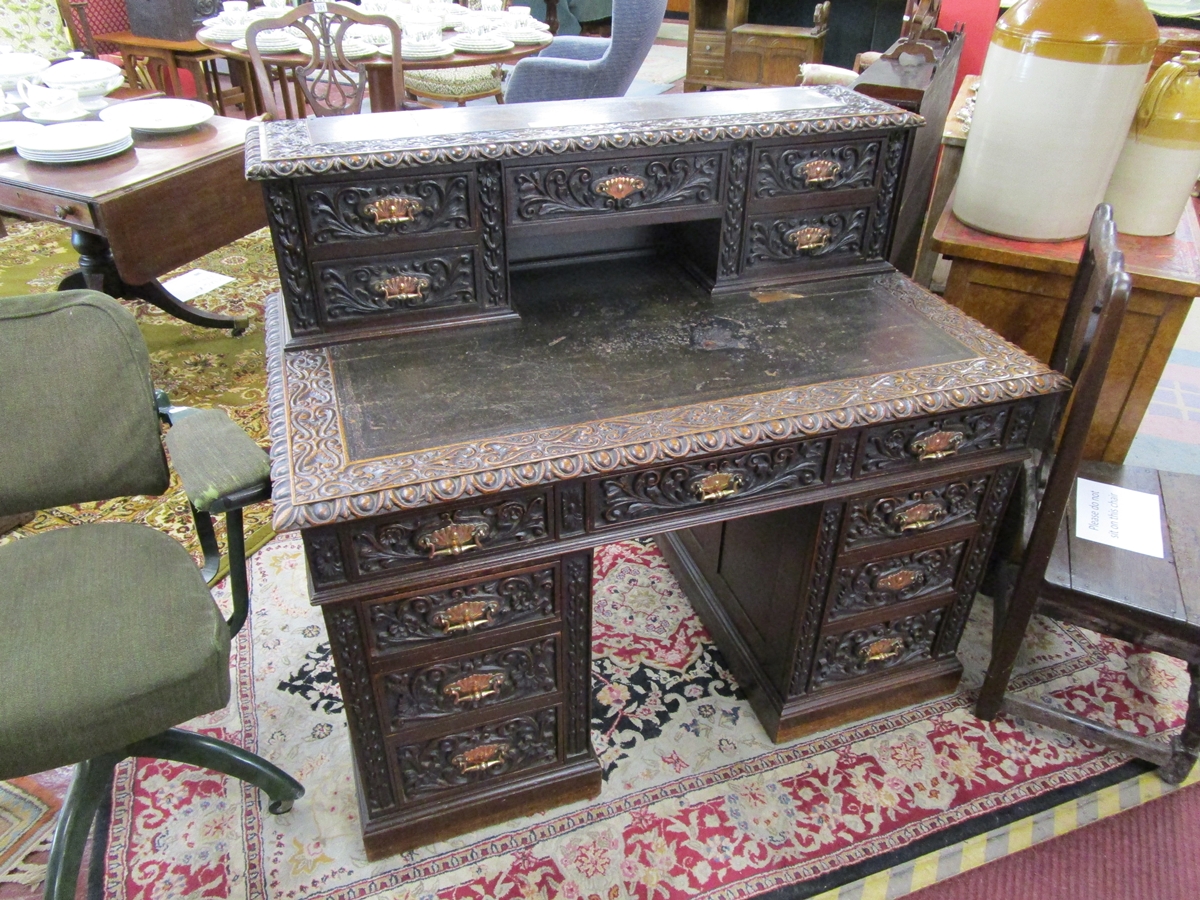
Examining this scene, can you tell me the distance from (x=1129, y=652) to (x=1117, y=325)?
1015 mm

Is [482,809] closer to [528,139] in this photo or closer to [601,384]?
[601,384]

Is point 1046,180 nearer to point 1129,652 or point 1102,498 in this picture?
point 1102,498

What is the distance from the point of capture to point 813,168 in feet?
4.90

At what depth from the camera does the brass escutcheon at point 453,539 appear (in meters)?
1.14

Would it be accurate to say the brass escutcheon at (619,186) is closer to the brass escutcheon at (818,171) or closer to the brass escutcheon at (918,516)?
the brass escutcheon at (818,171)

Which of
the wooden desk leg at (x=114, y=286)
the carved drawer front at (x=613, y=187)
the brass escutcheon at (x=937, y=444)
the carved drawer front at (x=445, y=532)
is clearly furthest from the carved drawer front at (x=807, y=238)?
the wooden desk leg at (x=114, y=286)

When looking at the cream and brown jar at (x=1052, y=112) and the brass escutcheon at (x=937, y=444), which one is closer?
the brass escutcheon at (x=937, y=444)

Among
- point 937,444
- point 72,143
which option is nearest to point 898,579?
point 937,444

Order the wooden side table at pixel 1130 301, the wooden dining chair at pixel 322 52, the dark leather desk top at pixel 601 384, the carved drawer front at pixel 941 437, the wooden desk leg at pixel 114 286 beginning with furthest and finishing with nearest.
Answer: the wooden dining chair at pixel 322 52 < the wooden desk leg at pixel 114 286 < the wooden side table at pixel 1130 301 < the carved drawer front at pixel 941 437 < the dark leather desk top at pixel 601 384

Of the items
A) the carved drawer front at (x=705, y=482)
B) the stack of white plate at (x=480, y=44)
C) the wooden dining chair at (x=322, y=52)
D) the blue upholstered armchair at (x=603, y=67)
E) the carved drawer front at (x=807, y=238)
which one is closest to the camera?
the carved drawer front at (x=705, y=482)

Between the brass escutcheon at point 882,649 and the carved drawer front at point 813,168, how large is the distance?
878mm

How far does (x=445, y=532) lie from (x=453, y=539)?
0.06 feet

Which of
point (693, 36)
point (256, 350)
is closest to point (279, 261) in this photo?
point (256, 350)

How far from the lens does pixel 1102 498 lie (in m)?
1.67
